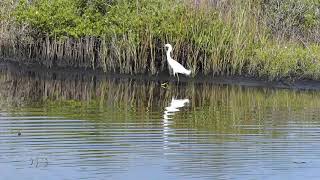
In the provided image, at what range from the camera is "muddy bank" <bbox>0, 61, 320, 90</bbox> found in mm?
18750

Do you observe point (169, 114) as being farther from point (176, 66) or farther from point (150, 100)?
point (176, 66)

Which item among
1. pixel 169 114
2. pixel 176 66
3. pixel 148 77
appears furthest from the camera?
pixel 148 77

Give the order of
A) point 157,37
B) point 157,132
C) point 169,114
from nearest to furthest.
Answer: point 157,132 < point 169,114 < point 157,37

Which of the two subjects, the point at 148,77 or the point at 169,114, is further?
the point at 148,77

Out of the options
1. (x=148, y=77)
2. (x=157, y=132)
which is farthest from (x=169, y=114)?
(x=148, y=77)

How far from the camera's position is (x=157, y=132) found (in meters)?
12.2

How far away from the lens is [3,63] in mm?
21469

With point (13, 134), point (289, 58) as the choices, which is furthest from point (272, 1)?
point (13, 134)

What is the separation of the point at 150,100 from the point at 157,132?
14.9 feet

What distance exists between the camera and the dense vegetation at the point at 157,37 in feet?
63.6

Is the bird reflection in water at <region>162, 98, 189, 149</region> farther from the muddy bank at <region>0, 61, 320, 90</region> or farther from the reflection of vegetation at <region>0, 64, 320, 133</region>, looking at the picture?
the muddy bank at <region>0, 61, 320, 90</region>

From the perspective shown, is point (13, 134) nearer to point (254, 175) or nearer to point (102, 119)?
point (102, 119)

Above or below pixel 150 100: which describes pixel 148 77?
above

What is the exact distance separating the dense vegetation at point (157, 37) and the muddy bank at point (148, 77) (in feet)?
0.48
